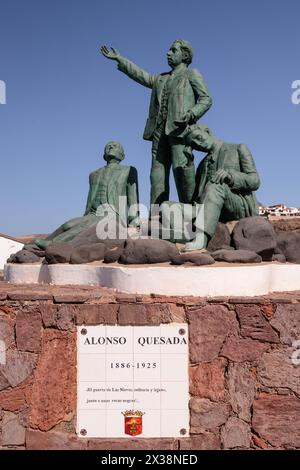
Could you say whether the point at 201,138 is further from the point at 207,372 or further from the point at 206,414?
the point at 206,414

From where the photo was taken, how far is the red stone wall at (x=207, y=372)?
3.75m

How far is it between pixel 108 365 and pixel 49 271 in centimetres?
155

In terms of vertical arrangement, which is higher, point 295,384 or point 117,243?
point 117,243

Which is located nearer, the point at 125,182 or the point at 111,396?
the point at 111,396

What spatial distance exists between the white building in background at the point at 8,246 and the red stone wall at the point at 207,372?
906 centimetres

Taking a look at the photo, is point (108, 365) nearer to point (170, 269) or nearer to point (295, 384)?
point (170, 269)

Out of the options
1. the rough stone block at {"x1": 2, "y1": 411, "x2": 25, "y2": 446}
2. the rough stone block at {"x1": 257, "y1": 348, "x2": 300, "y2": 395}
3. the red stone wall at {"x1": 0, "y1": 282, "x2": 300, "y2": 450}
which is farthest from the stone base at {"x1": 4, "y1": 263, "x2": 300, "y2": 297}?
the rough stone block at {"x1": 2, "y1": 411, "x2": 25, "y2": 446}

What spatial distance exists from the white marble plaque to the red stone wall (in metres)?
0.06

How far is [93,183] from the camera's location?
671 cm

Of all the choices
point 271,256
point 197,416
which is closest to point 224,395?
point 197,416

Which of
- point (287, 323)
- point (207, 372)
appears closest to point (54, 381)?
point (207, 372)

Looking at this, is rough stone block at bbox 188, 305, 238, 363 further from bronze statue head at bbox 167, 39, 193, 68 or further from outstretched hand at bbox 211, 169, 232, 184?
bronze statue head at bbox 167, 39, 193, 68

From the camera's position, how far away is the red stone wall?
12.3 feet

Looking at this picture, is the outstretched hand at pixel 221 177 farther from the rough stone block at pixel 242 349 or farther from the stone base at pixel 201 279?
the rough stone block at pixel 242 349
